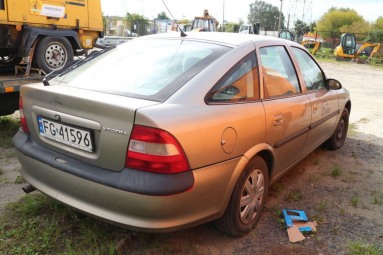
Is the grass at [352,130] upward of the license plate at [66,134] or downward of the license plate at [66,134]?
downward

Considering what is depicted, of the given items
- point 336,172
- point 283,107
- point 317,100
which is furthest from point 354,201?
point 283,107

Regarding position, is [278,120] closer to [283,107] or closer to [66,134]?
[283,107]

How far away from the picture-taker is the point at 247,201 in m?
2.83

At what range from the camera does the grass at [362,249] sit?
9.02 feet

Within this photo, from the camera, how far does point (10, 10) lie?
19.3 ft

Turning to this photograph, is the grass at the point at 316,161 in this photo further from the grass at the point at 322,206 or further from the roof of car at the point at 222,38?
the roof of car at the point at 222,38

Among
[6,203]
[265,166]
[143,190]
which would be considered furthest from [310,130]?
[6,203]

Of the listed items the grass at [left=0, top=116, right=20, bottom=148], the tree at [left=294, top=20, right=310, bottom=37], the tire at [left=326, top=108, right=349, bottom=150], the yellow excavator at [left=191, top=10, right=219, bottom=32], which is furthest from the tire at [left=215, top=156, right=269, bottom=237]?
the tree at [left=294, top=20, right=310, bottom=37]

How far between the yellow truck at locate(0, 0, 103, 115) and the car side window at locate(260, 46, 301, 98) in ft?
11.4

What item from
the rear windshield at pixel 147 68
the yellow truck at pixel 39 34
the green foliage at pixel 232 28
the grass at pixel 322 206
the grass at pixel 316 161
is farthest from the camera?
the green foliage at pixel 232 28

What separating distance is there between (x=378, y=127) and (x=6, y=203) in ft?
20.6

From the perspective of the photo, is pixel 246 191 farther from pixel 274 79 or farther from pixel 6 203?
pixel 6 203

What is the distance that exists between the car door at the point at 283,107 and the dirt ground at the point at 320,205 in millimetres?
417

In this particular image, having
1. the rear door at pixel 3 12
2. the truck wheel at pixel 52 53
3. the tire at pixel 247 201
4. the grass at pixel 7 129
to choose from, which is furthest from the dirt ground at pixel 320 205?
the rear door at pixel 3 12
